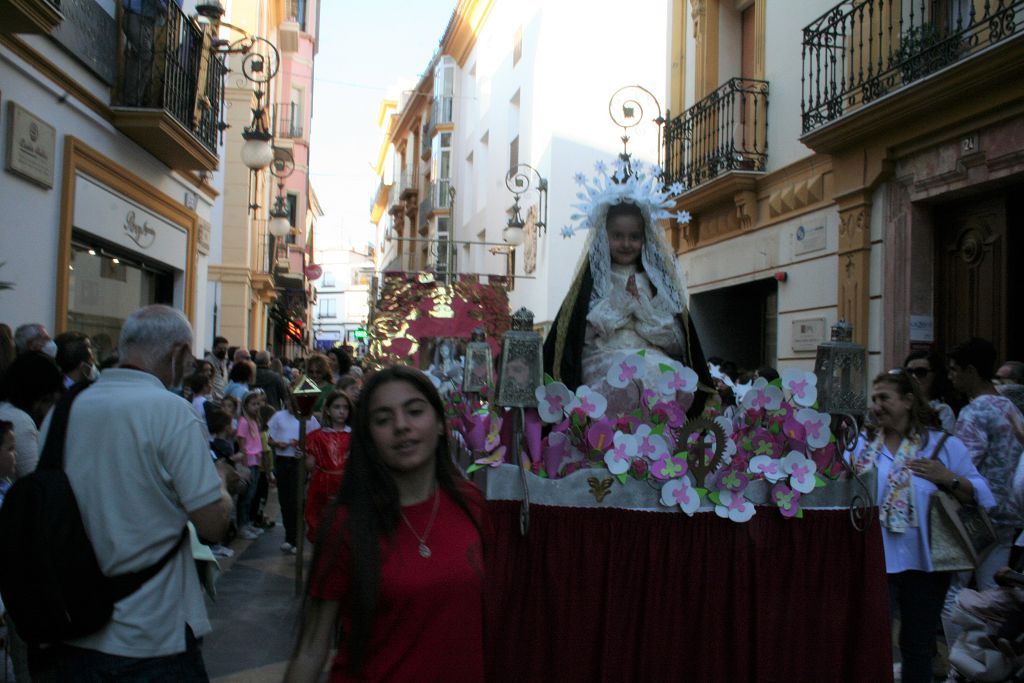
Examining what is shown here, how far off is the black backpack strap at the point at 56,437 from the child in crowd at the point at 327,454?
273cm

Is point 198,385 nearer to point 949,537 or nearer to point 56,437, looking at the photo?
point 56,437

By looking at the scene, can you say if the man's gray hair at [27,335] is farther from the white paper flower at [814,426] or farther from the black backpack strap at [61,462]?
the white paper flower at [814,426]

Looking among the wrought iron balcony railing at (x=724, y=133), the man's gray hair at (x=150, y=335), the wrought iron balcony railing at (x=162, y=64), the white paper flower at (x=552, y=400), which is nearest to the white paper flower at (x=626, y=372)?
the white paper flower at (x=552, y=400)

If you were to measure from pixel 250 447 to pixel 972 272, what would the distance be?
6.72 m

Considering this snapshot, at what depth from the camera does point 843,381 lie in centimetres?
374

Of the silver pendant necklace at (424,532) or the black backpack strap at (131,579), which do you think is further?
the black backpack strap at (131,579)

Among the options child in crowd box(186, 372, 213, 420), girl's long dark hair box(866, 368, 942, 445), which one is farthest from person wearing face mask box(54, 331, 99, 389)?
girl's long dark hair box(866, 368, 942, 445)

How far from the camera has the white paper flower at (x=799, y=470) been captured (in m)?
3.51

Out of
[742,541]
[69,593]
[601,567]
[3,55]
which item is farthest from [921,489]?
[3,55]

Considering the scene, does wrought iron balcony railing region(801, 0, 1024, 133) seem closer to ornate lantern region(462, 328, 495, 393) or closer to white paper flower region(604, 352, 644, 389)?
ornate lantern region(462, 328, 495, 393)

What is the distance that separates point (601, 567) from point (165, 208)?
10180mm

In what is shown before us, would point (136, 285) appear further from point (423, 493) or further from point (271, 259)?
point (271, 259)

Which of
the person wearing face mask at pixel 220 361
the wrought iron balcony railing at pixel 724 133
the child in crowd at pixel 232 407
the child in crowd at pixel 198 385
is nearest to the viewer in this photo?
the child in crowd at pixel 198 385

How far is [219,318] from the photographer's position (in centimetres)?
2219
